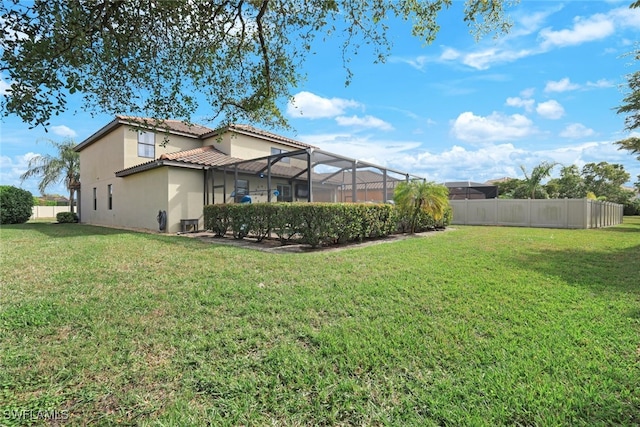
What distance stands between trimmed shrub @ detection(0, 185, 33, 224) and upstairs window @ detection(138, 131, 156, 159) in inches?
388

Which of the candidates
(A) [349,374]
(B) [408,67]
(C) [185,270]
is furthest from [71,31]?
(B) [408,67]

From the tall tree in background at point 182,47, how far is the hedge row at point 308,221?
2.87 m

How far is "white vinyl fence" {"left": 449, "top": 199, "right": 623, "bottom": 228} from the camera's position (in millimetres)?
17359

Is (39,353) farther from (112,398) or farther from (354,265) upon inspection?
(354,265)

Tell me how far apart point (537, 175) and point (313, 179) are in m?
22.0

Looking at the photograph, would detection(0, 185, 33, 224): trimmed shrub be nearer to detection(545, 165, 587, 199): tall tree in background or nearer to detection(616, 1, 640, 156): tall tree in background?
→ detection(616, 1, 640, 156): tall tree in background

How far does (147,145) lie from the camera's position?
17.6 m

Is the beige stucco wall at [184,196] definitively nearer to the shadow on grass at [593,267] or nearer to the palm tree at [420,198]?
the palm tree at [420,198]

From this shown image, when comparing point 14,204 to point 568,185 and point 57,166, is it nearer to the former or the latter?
point 57,166

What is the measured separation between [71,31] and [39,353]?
3671 mm

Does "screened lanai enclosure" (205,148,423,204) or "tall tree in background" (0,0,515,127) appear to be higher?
"tall tree in background" (0,0,515,127)

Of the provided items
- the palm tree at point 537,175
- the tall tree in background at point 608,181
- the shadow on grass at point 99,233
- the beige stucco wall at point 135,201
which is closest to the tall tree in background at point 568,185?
the tall tree in background at point 608,181

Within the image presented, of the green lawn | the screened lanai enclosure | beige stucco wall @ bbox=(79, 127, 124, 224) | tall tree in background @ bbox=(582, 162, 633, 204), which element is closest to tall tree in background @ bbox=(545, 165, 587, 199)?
tall tree in background @ bbox=(582, 162, 633, 204)

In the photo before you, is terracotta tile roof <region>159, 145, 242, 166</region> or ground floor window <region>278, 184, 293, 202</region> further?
ground floor window <region>278, 184, 293, 202</region>
